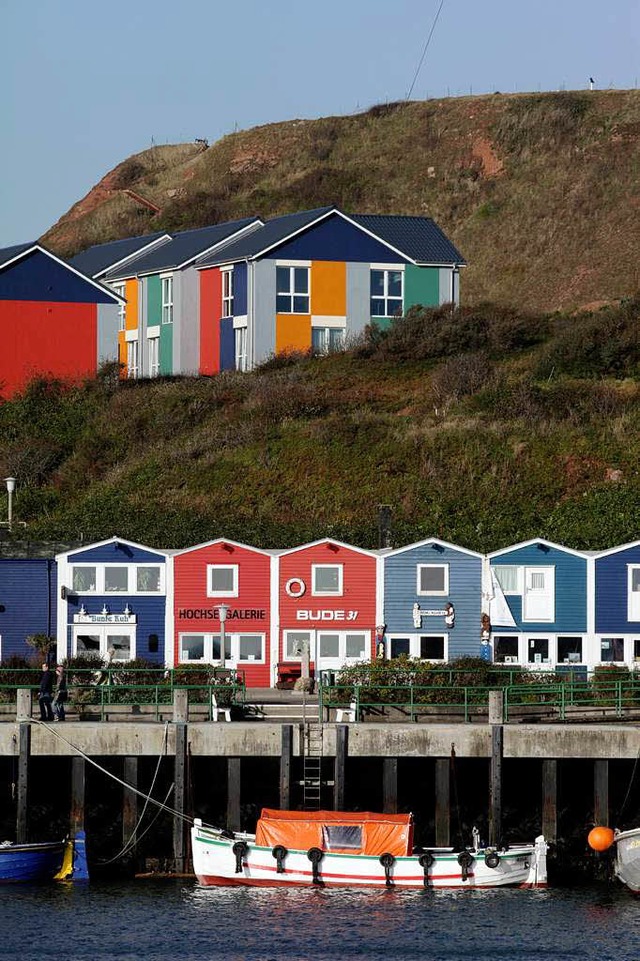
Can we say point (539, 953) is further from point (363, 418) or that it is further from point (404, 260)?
point (404, 260)

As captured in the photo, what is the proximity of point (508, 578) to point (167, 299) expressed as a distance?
4368cm

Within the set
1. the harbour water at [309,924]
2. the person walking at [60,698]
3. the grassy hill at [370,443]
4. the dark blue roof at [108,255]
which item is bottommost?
the harbour water at [309,924]

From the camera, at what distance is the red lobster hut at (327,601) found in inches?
2208

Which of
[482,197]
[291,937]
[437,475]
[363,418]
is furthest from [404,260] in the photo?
[291,937]

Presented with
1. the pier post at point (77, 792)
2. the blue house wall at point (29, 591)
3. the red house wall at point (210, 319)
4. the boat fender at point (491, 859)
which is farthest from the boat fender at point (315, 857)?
the red house wall at point (210, 319)

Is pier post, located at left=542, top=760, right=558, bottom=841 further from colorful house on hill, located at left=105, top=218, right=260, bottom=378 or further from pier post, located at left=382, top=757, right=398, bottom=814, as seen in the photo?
colorful house on hill, located at left=105, top=218, right=260, bottom=378

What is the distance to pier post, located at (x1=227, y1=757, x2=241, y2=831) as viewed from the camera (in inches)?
1622

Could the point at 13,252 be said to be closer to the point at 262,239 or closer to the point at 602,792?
the point at 262,239

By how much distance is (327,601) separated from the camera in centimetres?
5622

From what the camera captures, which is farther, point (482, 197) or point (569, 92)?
point (569, 92)

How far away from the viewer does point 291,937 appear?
3675cm

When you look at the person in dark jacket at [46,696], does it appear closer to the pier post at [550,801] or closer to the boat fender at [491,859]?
the boat fender at [491,859]

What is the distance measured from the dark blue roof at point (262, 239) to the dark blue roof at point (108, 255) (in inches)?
445

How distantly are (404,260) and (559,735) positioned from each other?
2074 inches
